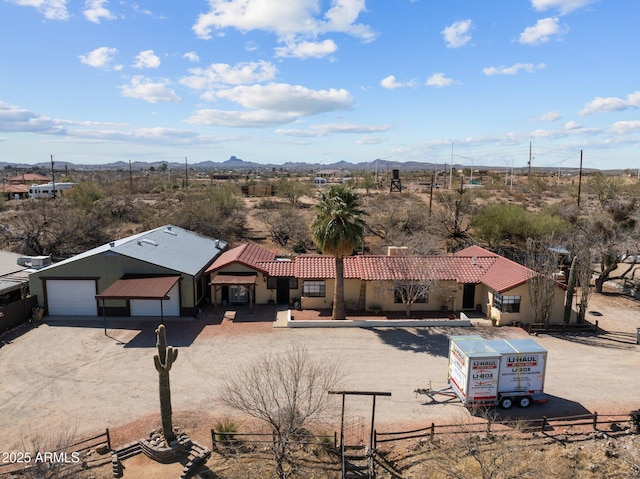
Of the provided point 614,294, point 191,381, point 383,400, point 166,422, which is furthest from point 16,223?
point 614,294

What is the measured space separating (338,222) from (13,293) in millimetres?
21493

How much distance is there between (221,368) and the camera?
21.3 m

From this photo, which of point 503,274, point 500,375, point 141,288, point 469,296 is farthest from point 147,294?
point 503,274

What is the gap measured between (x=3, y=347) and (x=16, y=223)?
1090 inches

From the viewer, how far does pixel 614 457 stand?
15.6 m

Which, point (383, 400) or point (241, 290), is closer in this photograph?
point (383, 400)

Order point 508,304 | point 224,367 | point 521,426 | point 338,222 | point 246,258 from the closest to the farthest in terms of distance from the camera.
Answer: point 521,426
point 224,367
point 338,222
point 508,304
point 246,258

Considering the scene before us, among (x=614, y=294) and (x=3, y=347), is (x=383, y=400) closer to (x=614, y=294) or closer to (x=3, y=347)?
(x=3, y=347)

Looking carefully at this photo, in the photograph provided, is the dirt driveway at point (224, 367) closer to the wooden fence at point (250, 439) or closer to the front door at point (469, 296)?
the wooden fence at point (250, 439)

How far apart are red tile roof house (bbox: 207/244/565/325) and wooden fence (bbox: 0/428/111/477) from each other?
47.1ft

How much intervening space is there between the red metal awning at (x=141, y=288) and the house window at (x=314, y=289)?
820cm

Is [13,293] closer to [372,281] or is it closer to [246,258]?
[246,258]

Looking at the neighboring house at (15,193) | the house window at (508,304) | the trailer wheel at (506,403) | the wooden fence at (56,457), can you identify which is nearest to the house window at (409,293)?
the house window at (508,304)

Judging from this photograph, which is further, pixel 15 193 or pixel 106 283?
pixel 15 193
